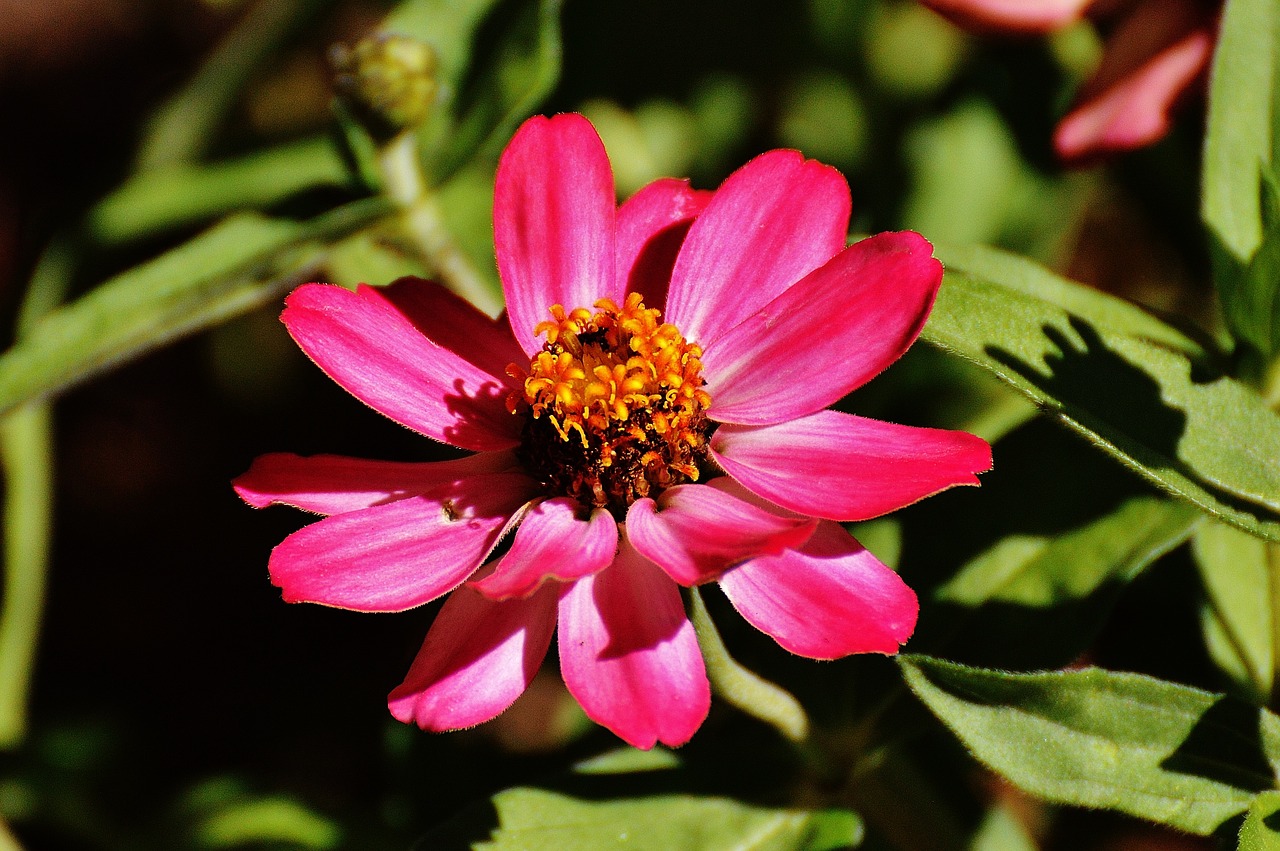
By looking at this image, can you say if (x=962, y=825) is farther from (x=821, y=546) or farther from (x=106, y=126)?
(x=106, y=126)

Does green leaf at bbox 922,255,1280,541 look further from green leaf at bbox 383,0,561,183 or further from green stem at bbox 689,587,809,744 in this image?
green leaf at bbox 383,0,561,183

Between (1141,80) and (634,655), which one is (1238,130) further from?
(634,655)

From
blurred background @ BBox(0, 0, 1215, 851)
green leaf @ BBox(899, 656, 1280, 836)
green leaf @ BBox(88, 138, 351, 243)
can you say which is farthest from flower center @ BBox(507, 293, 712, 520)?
green leaf @ BBox(88, 138, 351, 243)

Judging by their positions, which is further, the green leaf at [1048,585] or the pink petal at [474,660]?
the green leaf at [1048,585]

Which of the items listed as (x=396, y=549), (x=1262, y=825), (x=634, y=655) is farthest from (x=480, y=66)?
(x=1262, y=825)

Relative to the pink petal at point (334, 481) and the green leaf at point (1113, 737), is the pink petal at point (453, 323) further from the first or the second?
the green leaf at point (1113, 737)

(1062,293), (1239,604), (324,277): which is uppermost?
(324,277)

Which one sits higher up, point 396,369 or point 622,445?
point 396,369

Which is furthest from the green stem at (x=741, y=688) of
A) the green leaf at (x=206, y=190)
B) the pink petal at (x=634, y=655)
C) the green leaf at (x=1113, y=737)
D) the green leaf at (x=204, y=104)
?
the green leaf at (x=204, y=104)
